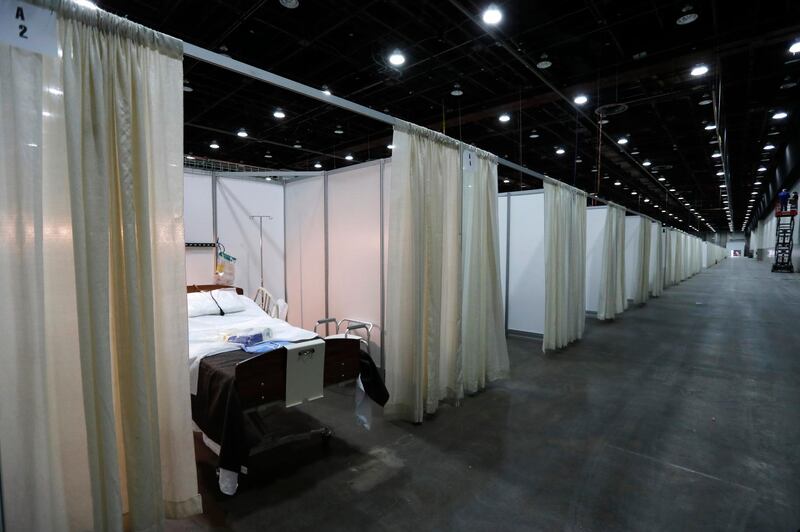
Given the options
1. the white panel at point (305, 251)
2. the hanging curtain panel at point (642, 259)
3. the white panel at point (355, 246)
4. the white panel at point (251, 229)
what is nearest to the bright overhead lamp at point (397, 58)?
the white panel at point (355, 246)

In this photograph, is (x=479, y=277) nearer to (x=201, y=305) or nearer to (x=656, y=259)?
(x=201, y=305)

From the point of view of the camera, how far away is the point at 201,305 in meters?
3.49

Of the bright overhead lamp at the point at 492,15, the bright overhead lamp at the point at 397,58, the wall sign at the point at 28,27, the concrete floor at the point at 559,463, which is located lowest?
the concrete floor at the point at 559,463

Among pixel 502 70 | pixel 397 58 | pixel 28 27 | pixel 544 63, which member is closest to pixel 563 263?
pixel 544 63

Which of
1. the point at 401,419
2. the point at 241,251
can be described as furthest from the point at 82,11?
the point at 241,251

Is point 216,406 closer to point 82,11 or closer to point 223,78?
Answer: point 82,11

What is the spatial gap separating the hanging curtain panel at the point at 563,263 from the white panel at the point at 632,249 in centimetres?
424

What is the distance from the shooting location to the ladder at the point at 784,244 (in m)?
15.0

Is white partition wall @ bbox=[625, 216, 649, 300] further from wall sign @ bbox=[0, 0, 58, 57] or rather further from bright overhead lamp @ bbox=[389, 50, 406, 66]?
wall sign @ bbox=[0, 0, 58, 57]

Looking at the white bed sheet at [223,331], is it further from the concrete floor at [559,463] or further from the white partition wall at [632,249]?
the white partition wall at [632,249]

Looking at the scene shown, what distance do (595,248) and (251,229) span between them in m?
5.83

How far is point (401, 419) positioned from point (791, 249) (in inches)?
851

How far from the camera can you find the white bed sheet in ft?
7.29

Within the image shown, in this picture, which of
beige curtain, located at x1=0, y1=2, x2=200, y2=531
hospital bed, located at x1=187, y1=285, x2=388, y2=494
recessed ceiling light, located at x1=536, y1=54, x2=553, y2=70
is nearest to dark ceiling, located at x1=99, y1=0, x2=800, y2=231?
recessed ceiling light, located at x1=536, y1=54, x2=553, y2=70
